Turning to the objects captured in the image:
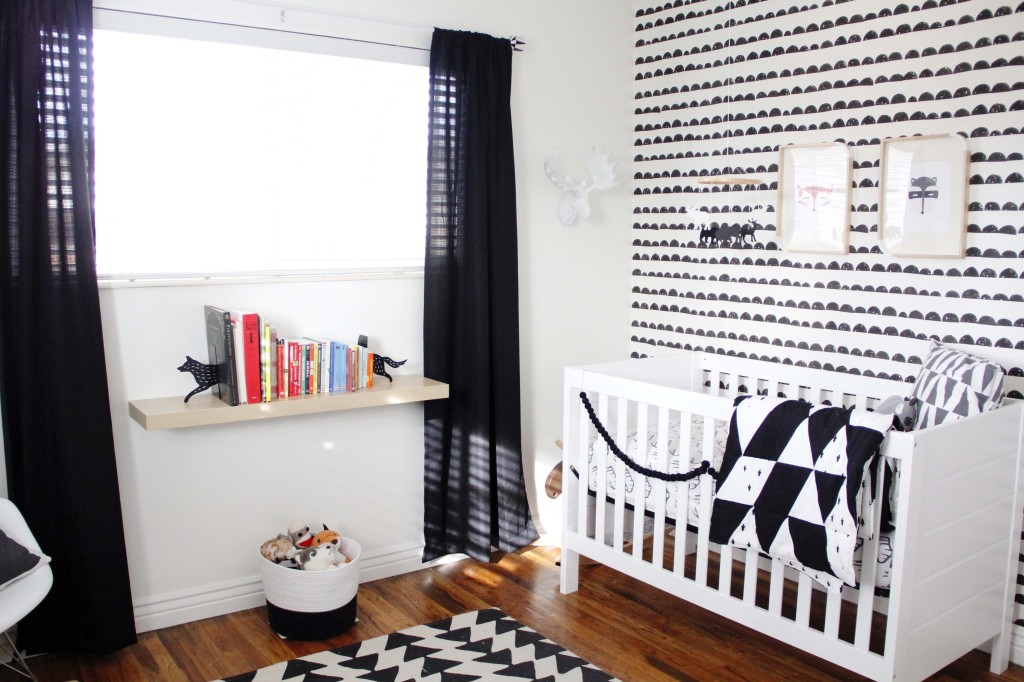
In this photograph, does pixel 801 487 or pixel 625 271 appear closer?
pixel 801 487

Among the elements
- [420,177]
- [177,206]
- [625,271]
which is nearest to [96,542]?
[177,206]

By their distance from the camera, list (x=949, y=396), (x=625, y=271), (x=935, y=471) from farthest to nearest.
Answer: (x=625, y=271)
(x=949, y=396)
(x=935, y=471)

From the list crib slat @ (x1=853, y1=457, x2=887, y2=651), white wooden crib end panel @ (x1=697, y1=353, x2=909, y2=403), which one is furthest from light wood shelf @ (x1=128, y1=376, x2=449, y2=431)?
crib slat @ (x1=853, y1=457, x2=887, y2=651)

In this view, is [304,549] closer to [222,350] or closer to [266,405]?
[266,405]

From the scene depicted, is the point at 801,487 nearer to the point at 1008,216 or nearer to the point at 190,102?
the point at 1008,216

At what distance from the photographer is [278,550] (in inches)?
105

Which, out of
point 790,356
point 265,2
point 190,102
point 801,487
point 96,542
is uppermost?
point 265,2

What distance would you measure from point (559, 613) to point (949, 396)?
1318 mm

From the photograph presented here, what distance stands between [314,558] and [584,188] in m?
1.68

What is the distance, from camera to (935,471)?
206 cm

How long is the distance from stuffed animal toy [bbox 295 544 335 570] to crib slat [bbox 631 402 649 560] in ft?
3.05

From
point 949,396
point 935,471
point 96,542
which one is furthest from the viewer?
point 96,542

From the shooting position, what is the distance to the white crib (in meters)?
2.07

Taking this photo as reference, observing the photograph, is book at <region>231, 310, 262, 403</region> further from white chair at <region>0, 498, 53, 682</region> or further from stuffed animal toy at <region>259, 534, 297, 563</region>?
white chair at <region>0, 498, 53, 682</region>
